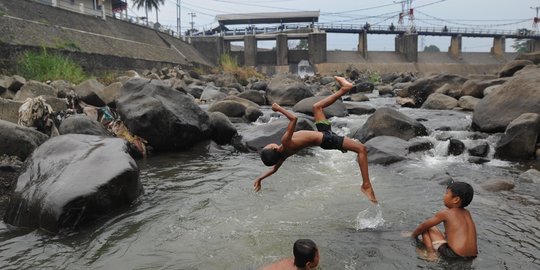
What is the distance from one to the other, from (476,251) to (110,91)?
35.8ft

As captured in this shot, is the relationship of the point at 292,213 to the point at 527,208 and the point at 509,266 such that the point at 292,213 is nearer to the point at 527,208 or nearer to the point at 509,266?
the point at 509,266

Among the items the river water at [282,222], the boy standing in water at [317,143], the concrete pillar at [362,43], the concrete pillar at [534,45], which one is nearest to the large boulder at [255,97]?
the river water at [282,222]

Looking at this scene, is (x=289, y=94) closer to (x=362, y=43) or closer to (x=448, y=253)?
(x=448, y=253)

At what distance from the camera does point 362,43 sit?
6334 cm

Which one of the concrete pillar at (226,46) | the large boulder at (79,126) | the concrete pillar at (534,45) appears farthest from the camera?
the concrete pillar at (534,45)

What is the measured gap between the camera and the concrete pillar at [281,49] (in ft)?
187

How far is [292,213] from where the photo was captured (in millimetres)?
6320

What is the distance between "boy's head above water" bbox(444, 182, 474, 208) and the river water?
63 cm

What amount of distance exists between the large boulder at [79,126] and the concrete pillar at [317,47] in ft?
162

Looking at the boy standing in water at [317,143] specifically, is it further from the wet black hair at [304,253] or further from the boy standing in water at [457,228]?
the wet black hair at [304,253]

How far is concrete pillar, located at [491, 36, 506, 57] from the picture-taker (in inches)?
2736

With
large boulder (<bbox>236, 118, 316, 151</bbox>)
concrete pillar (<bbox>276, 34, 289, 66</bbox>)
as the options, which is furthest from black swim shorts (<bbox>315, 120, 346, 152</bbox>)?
concrete pillar (<bbox>276, 34, 289, 66</bbox>)

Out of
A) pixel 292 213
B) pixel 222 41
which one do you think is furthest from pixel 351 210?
pixel 222 41

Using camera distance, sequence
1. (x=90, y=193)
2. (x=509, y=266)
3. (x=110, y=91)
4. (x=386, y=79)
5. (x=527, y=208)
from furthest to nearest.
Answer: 1. (x=386, y=79)
2. (x=110, y=91)
3. (x=527, y=208)
4. (x=90, y=193)
5. (x=509, y=266)
